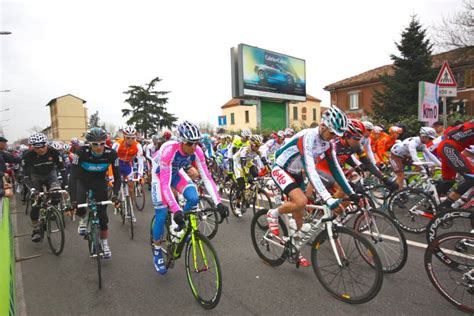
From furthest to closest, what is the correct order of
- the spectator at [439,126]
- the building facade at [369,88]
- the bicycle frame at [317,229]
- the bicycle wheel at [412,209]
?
the building facade at [369,88]
the spectator at [439,126]
the bicycle wheel at [412,209]
the bicycle frame at [317,229]

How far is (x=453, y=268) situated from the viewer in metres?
3.08

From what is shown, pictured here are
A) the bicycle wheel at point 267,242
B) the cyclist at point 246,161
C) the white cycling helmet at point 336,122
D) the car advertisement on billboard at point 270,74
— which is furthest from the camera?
the car advertisement on billboard at point 270,74

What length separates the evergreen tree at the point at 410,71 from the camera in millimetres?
23578

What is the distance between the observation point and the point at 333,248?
127 inches

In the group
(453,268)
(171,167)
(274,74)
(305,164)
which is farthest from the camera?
(274,74)

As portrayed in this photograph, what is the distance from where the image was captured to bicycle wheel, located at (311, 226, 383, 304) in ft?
9.81

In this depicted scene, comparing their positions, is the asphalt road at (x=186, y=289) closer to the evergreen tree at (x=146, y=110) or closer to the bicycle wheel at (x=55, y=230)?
the bicycle wheel at (x=55, y=230)

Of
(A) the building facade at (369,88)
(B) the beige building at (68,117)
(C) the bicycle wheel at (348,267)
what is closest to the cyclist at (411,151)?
(C) the bicycle wheel at (348,267)

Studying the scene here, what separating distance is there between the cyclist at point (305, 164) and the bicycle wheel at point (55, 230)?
3557 millimetres

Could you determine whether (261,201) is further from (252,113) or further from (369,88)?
(252,113)

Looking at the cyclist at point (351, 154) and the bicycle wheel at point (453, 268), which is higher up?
the cyclist at point (351, 154)

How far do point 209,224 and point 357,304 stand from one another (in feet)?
10.5

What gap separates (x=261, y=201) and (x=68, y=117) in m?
80.5

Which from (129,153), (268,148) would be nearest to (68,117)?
(129,153)
